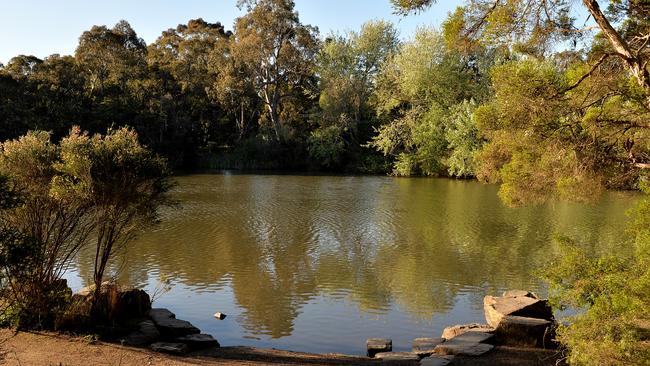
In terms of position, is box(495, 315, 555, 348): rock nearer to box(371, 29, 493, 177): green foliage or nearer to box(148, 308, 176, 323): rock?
box(148, 308, 176, 323): rock

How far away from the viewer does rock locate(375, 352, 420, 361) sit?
23.3 ft

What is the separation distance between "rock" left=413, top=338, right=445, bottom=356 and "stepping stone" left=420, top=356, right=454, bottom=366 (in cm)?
38

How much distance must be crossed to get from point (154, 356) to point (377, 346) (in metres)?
2.95

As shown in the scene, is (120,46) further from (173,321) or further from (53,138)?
(173,321)

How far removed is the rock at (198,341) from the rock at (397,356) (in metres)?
2.28

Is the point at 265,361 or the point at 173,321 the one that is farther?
the point at 173,321

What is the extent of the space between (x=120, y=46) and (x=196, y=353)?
45.0 m

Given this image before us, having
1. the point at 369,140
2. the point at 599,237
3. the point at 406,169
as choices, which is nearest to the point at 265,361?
the point at 599,237

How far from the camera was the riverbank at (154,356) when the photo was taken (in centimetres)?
A: 643

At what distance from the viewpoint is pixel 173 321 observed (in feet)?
27.3

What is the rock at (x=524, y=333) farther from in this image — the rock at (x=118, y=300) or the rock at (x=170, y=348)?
the rock at (x=118, y=300)

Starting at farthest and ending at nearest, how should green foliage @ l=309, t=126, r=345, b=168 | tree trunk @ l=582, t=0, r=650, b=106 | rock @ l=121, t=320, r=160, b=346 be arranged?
green foliage @ l=309, t=126, r=345, b=168
rock @ l=121, t=320, r=160, b=346
tree trunk @ l=582, t=0, r=650, b=106

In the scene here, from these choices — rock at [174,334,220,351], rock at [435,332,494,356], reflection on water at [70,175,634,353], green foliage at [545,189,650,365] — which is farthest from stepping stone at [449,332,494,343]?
rock at [174,334,220,351]

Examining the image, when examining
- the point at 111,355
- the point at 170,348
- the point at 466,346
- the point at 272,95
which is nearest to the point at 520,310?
the point at 466,346
